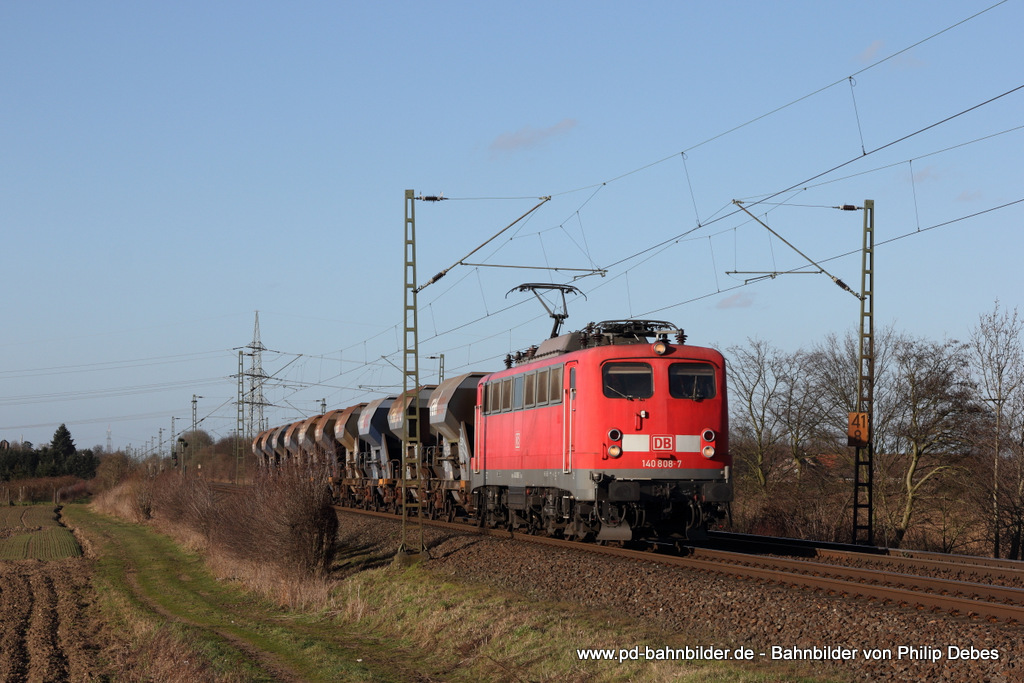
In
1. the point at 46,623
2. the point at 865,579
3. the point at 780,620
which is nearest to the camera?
the point at 780,620

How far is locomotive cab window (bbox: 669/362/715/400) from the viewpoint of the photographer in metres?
18.3

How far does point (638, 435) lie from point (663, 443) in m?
0.48

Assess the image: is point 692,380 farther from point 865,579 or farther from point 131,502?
point 131,502

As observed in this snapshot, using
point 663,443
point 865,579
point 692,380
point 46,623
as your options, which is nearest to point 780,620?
point 865,579

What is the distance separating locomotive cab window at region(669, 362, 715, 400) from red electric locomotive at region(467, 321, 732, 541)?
2 cm

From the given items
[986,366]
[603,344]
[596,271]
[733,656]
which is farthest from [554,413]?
[986,366]

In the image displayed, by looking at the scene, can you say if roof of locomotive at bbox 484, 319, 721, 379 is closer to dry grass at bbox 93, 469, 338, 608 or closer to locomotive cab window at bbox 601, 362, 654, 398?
locomotive cab window at bbox 601, 362, 654, 398

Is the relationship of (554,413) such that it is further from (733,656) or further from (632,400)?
(733,656)

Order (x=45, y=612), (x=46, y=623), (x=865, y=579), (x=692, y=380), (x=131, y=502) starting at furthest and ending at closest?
(x=131, y=502) < (x=45, y=612) < (x=46, y=623) < (x=692, y=380) < (x=865, y=579)

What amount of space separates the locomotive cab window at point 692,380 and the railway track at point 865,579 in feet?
9.48

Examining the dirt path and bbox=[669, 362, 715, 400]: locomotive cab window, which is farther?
bbox=[669, 362, 715, 400]: locomotive cab window

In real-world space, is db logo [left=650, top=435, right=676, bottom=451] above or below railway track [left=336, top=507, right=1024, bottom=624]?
above

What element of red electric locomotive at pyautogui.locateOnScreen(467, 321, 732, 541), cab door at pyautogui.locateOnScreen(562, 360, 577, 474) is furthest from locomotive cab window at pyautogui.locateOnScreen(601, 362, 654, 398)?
cab door at pyautogui.locateOnScreen(562, 360, 577, 474)

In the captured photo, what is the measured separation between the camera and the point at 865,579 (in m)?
14.7
